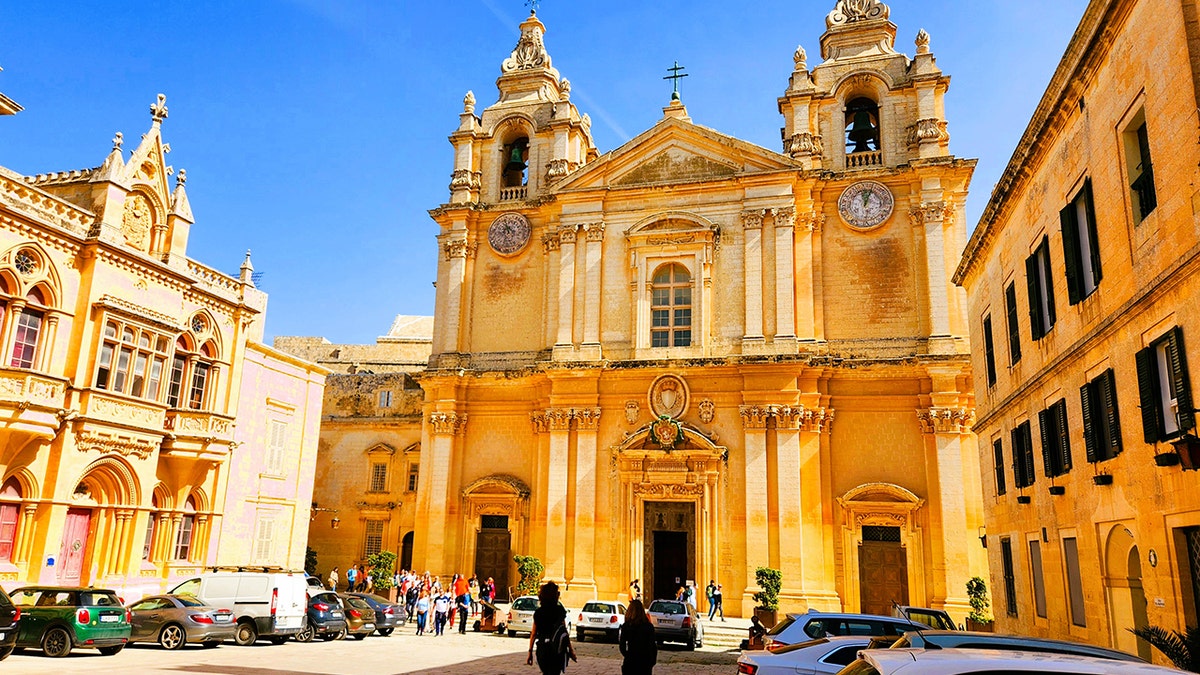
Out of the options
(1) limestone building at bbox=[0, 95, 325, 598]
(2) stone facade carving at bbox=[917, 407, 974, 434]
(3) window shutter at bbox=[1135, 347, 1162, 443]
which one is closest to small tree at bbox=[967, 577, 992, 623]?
(2) stone facade carving at bbox=[917, 407, 974, 434]

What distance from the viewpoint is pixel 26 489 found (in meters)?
20.5

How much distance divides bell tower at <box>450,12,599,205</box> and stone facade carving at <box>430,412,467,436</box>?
871 cm

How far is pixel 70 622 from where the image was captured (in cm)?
1582

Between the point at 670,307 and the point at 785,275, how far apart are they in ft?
13.9

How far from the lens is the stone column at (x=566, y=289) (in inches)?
1234

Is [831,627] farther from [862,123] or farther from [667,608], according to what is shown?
[862,123]

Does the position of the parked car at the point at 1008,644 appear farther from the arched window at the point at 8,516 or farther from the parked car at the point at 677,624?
the arched window at the point at 8,516

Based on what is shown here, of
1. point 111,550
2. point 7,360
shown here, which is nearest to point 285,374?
point 111,550

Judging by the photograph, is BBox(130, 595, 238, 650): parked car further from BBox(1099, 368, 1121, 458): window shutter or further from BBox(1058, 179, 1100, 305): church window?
BBox(1058, 179, 1100, 305): church window

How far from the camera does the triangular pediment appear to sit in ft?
103

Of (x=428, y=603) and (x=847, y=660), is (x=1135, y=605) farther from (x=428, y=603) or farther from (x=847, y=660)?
(x=428, y=603)

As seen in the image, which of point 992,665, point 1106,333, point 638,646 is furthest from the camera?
point 1106,333

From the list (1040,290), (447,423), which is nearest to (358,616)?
(447,423)

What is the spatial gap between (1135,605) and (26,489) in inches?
899
